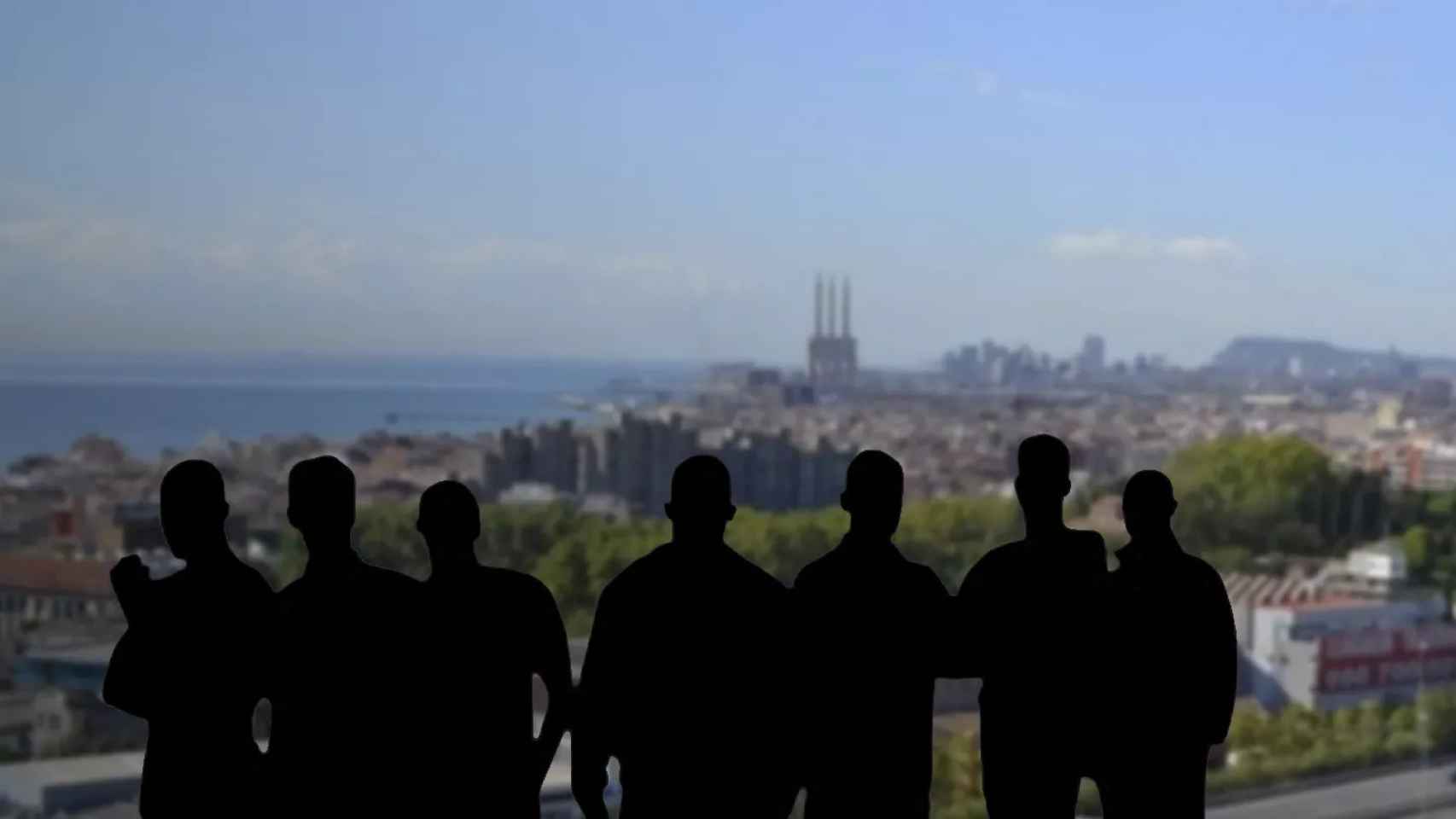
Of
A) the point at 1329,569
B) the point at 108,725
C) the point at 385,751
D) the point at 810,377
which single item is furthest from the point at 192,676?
the point at 810,377

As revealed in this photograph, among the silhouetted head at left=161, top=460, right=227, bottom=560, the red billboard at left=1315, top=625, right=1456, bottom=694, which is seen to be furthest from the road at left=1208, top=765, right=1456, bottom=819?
the silhouetted head at left=161, top=460, right=227, bottom=560

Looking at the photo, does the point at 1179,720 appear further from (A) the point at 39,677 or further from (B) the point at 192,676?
(A) the point at 39,677

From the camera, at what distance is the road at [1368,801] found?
68.0 ft

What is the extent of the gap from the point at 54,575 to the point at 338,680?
57.0ft

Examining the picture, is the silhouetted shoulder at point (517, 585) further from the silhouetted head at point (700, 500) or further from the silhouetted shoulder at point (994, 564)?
the silhouetted shoulder at point (994, 564)

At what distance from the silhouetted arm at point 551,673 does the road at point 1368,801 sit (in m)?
17.0

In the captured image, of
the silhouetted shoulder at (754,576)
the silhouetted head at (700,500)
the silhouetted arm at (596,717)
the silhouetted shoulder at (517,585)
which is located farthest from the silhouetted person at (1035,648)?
the silhouetted shoulder at (517,585)

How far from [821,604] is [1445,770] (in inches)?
996

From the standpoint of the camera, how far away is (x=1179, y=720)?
3385 millimetres

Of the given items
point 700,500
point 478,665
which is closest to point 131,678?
point 478,665

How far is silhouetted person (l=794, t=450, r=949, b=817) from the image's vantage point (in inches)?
127

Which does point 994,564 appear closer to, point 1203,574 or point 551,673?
point 1203,574

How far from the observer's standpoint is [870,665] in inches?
128

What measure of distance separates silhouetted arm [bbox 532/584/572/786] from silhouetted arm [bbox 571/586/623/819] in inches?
1.3
